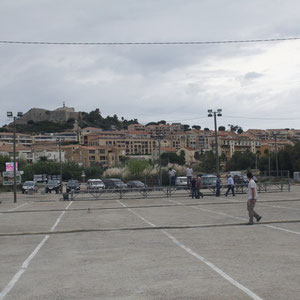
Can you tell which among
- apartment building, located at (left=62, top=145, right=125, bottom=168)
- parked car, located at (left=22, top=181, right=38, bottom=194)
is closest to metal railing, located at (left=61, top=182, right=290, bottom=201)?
parked car, located at (left=22, top=181, right=38, bottom=194)

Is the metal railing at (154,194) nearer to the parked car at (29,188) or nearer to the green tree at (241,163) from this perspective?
the parked car at (29,188)

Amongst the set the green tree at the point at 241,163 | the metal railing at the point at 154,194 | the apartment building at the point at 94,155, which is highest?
the apartment building at the point at 94,155

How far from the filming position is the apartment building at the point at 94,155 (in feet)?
531

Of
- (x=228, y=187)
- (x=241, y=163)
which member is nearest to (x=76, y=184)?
(x=228, y=187)

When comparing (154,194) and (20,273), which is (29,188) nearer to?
(154,194)

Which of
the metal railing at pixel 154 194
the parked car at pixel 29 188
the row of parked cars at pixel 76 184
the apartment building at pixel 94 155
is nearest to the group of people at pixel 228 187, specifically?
the metal railing at pixel 154 194

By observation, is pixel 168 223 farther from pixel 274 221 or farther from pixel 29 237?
pixel 29 237

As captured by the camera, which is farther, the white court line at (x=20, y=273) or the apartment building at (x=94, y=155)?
the apartment building at (x=94, y=155)

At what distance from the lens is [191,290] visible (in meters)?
7.10

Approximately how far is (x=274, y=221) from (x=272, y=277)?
358 inches

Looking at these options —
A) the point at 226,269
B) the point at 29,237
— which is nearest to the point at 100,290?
the point at 226,269

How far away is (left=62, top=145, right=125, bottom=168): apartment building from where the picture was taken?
16175 centimetres

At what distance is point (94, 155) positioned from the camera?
164m

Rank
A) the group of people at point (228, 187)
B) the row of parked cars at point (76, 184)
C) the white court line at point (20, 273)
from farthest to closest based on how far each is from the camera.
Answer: the row of parked cars at point (76, 184) → the group of people at point (228, 187) → the white court line at point (20, 273)
